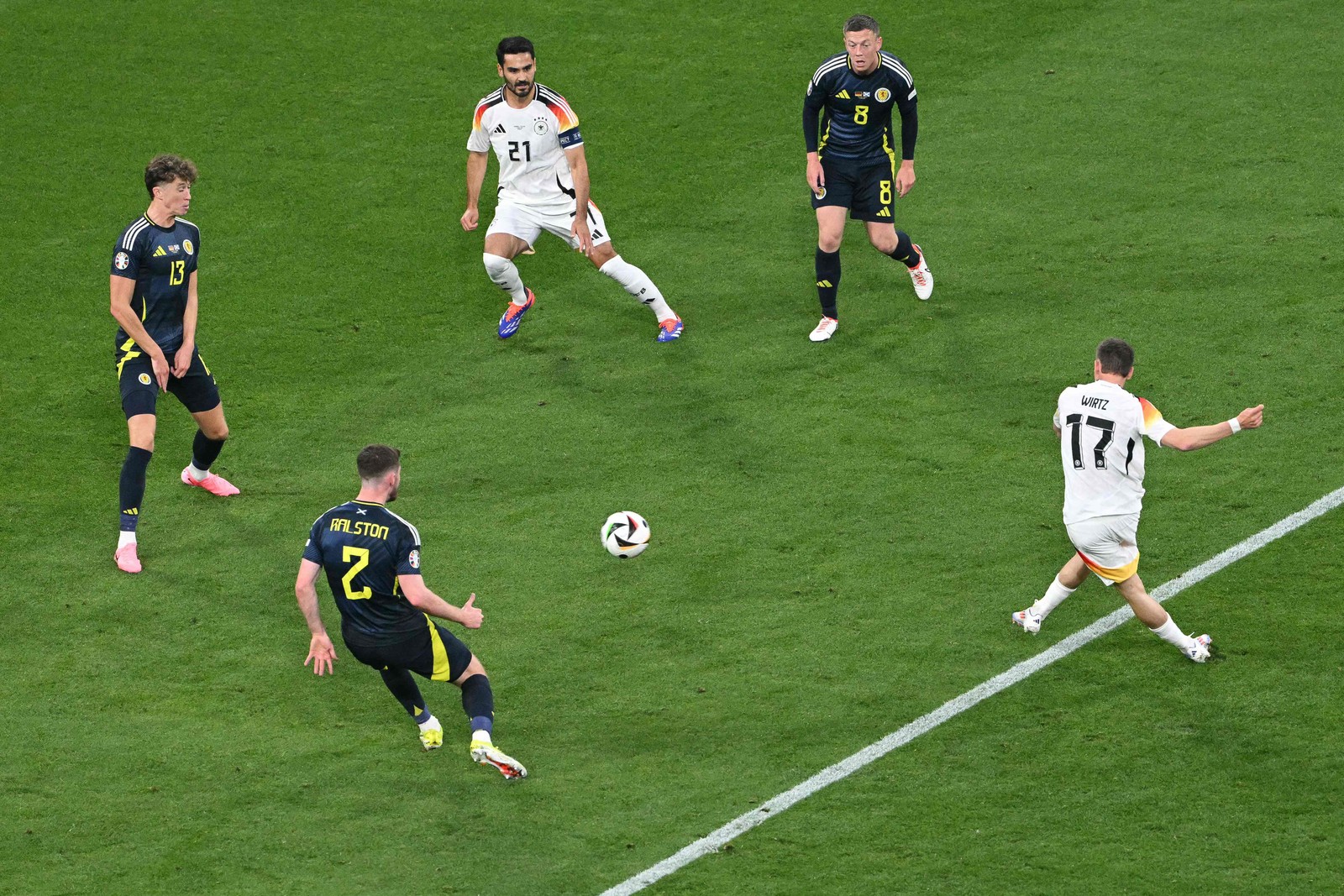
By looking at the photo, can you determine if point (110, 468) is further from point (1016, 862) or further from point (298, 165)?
point (1016, 862)

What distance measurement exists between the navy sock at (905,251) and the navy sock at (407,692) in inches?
238

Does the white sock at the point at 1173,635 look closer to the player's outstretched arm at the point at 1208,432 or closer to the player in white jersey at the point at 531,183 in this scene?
the player's outstretched arm at the point at 1208,432

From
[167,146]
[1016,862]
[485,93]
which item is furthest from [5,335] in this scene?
[1016,862]

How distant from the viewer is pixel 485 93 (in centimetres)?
1747

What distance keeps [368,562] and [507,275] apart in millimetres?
5356

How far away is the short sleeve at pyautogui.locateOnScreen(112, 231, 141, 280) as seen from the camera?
10539mm

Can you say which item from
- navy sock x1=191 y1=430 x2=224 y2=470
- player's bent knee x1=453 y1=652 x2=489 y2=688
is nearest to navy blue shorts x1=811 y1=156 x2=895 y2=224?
navy sock x1=191 y1=430 x2=224 y2=470

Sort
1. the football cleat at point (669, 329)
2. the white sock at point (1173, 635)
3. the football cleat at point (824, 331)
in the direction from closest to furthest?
the white sock at point (1173, 635)
the football cleat at point (824, 331)
the football cleat at point (669, 329)

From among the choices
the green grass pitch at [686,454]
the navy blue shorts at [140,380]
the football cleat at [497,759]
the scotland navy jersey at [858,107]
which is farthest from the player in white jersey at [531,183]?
the football cleat at [497,759]

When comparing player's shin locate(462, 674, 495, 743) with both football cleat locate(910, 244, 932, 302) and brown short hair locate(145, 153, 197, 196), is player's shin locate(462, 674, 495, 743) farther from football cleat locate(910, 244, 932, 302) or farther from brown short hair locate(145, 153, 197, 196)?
football cleat locate(910, 244, 932, 302)

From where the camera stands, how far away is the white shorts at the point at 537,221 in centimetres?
1315

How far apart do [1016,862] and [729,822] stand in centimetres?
147

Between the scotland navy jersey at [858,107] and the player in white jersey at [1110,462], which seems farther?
the scotland navy jersey at [858,107]

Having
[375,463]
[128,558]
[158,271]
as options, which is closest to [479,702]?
[375,463]
